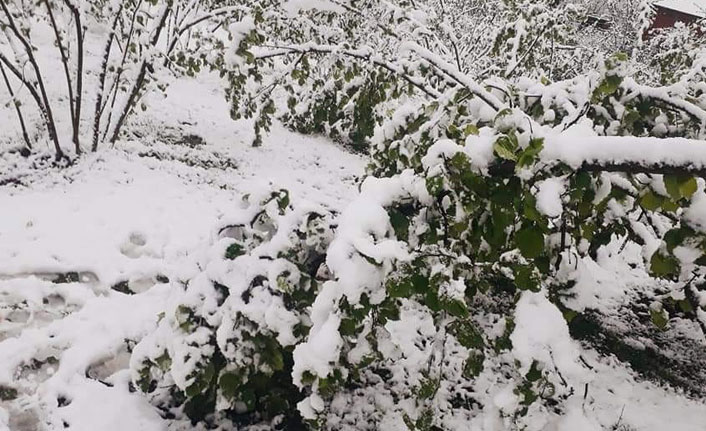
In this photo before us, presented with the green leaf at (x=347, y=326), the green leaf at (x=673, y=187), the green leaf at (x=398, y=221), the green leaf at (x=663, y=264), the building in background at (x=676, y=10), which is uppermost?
the building in background at (x=676, y=10)

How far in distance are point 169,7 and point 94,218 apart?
196 centimetres

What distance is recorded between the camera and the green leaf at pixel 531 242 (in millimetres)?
1260

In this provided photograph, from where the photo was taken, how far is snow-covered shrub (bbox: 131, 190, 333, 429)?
180 centimetres

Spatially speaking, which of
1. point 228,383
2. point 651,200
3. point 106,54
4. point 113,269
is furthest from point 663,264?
point 106,54

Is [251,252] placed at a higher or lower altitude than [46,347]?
higher

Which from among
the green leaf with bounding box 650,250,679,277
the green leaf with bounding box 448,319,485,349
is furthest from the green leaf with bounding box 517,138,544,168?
the green leaf with bounding box 448,319,485,349

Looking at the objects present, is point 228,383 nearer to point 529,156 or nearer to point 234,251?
point 234,251

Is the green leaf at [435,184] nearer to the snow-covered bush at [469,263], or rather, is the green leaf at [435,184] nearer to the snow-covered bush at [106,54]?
the snow-covered bush at [469,263]

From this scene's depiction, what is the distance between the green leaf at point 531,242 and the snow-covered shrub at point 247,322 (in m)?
0.83

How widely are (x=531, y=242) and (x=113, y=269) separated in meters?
2.70

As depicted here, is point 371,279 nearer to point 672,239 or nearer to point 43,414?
point 672,239

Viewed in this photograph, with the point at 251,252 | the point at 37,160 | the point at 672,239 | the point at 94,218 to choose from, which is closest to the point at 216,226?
the point at 251,252

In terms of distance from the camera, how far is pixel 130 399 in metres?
2.12

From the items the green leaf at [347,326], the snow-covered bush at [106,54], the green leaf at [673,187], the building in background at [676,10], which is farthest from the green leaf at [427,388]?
the building in background at [676,10]
